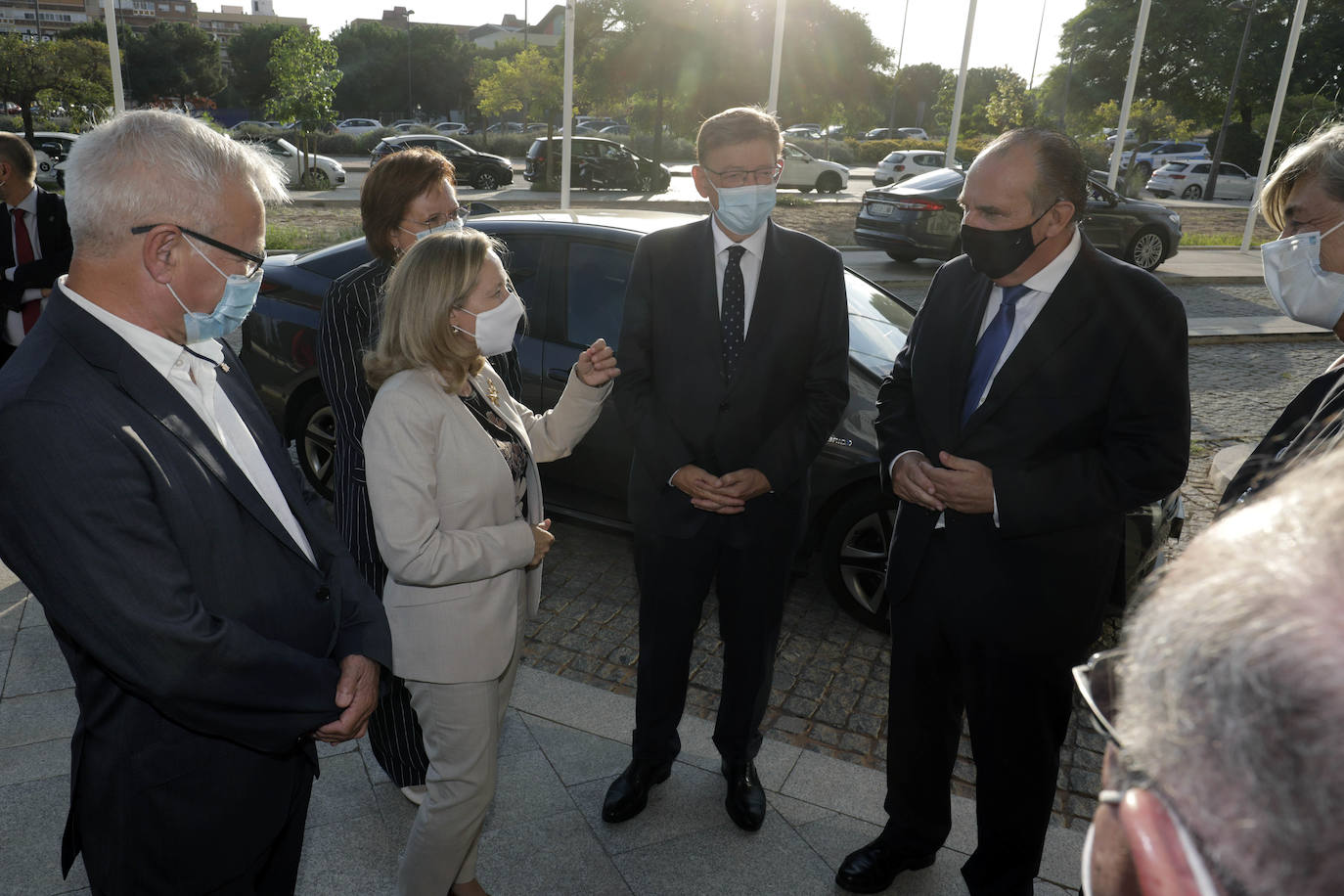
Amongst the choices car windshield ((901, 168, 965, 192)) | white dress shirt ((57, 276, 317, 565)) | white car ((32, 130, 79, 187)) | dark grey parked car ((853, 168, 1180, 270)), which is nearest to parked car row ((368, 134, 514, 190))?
white car ((32, 130, 79, 187))

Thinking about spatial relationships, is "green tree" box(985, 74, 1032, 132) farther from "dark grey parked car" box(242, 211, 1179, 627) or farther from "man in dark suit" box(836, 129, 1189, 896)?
"man in dark suit" box(836, 129, 1189, 896)

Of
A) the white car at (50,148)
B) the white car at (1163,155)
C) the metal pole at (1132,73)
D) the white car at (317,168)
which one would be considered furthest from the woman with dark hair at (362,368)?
the white car at (1163,155)

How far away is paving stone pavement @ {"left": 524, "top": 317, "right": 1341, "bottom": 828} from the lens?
3514 mm

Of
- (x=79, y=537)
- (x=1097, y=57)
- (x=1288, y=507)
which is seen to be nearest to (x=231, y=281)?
(x=79, y=537)

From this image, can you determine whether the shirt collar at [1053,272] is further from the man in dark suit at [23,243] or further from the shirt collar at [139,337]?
the man in dark suit at [23,243]

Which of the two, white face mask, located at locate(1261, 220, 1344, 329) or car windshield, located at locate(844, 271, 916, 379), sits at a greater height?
white face mask, located at locate(1261, 220, 1344, 329)

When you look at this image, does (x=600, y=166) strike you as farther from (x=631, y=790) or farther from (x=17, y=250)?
(x=631, y=790)

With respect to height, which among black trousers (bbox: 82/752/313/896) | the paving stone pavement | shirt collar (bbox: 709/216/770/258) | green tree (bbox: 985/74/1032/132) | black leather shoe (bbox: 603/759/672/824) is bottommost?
the paving stone pavement

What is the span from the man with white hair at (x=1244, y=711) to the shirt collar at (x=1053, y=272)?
6.26ft

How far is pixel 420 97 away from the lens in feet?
234

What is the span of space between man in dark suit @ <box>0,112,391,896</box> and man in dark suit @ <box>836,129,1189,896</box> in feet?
5.25

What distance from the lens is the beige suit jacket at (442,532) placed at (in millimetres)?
2227

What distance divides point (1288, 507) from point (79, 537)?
64.9 inches

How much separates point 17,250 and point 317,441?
1.80 meters
